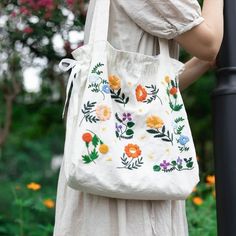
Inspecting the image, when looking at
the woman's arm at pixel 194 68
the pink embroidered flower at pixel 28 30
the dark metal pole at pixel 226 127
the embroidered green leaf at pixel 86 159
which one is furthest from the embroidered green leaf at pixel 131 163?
the pink embroidered flower at pixel 28 30

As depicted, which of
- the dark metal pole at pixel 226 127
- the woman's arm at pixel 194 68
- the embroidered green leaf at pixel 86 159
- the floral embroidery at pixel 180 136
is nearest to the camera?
the embroidered green leaf at pixel 86 159

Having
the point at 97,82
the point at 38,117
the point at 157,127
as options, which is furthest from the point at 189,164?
the point at 38,117

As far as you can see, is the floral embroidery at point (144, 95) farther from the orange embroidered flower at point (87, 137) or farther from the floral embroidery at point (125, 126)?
the orange embroidered flower at point (87, 137)

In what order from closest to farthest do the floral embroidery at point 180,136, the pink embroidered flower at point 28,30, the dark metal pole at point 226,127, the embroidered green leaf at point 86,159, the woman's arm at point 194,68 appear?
1. the embroidered green leaf at point 86,159
2. the floral embroidery at point 180,136
3. the dark metal pole at point 226,127
4. the woman's arm at point 194,68
5. the pink embroidered flower at point 28,30

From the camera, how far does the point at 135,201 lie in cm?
182

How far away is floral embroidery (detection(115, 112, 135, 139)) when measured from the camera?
5.85 ft

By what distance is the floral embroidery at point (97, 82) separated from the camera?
1.78 meters

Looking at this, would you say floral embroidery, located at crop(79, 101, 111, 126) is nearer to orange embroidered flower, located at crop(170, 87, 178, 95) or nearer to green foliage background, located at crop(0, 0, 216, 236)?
orange embroidered flower, located at crop(170, 87, 178, 95)

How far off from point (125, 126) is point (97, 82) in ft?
0.52

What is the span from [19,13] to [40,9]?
0.16 meters

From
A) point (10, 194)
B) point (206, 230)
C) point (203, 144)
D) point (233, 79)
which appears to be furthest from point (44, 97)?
point (233, 79)

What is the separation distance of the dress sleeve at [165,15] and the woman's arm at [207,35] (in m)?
0.03

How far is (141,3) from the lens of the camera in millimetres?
1830

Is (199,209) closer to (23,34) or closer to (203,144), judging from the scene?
(23,34)
